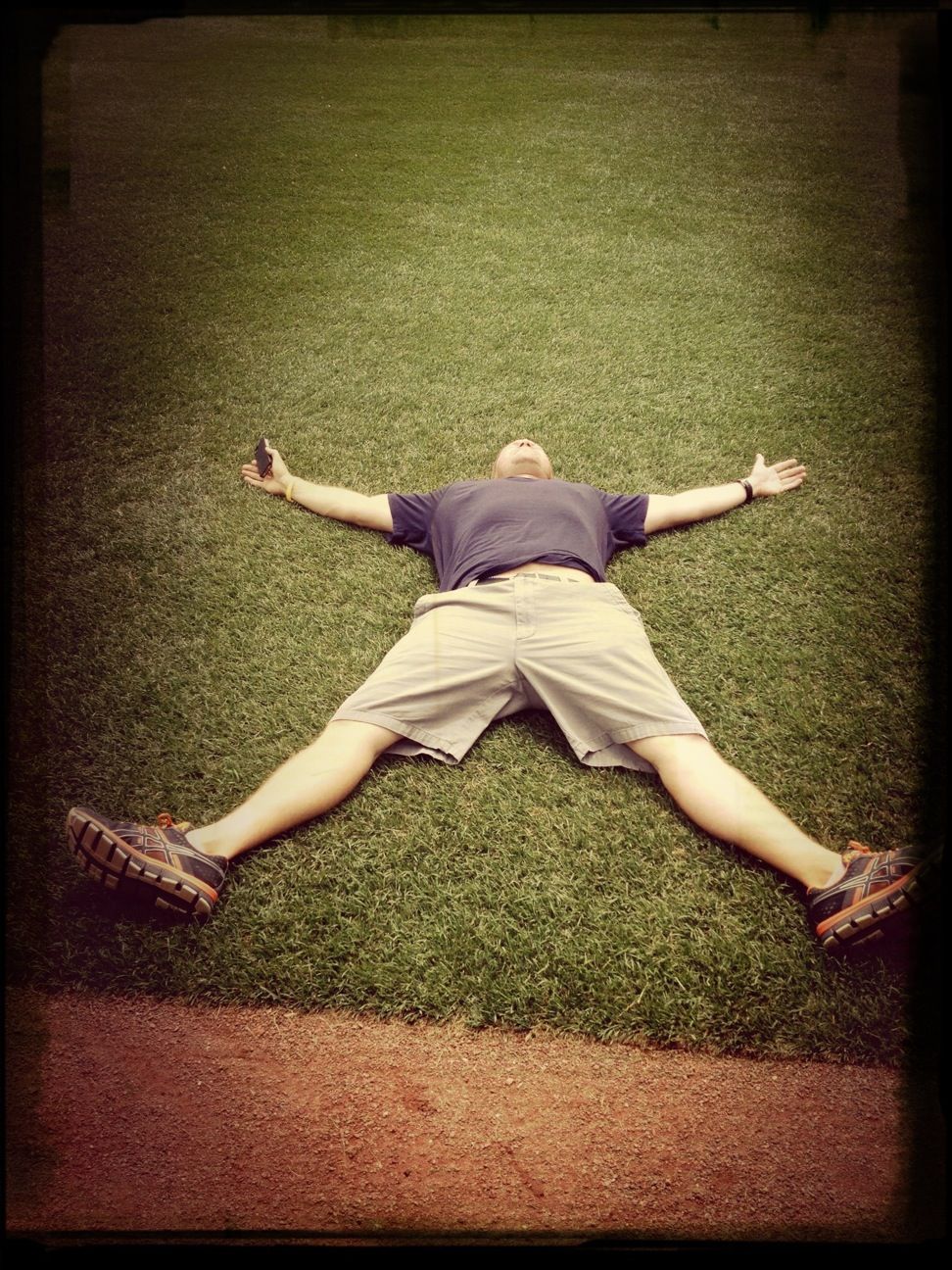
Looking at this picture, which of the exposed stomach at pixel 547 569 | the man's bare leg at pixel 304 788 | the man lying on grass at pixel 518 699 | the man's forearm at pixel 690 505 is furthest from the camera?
the man's forearm at pixel 690 505

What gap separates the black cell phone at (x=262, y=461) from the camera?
2.64m

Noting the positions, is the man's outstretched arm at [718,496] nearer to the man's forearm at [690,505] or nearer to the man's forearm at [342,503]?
the man's forearm at [690,505]

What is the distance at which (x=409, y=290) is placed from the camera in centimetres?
279

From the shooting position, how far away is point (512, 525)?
2.38m

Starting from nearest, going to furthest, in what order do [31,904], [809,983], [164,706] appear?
[809,983]
[31,904]
[164,706]

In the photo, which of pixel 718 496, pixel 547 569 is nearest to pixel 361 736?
pixel 547 569

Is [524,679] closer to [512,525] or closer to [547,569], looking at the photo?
[547,569]

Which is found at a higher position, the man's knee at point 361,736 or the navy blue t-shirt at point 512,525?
the navy blue t-shirt at point 512,525

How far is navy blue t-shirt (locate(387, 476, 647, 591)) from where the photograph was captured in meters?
2.33

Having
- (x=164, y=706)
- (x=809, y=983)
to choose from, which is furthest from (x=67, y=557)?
(x=809, y=983)

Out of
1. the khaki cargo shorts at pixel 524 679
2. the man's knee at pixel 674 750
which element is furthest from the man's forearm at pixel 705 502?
the man's knee at pixel 674 750

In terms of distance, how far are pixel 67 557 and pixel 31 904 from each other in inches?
45.3

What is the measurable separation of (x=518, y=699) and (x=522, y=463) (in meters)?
0.97

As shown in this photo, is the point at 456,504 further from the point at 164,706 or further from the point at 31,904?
the point at 31,904
